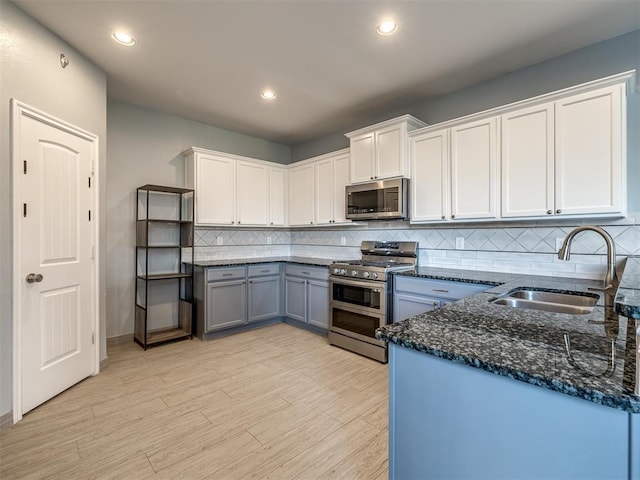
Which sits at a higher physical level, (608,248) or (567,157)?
(567,157)

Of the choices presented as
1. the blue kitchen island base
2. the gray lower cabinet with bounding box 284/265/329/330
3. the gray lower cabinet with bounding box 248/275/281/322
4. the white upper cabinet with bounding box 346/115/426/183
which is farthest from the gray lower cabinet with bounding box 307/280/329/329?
the blue kitchen island base

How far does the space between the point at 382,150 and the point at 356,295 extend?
1.66 metres

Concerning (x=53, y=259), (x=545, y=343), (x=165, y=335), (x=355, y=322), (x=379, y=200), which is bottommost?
(x=165, y=335)

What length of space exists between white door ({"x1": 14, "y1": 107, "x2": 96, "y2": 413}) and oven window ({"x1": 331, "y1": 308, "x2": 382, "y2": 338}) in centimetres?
237

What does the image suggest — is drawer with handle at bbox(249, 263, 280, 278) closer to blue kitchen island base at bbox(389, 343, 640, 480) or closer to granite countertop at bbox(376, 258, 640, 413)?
granite countertop at bbox(376, 258, 640, 413)

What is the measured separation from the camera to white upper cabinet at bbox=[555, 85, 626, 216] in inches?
86.1

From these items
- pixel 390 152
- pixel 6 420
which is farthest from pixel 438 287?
pixel 6 420

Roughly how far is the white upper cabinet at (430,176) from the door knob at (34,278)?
330cm

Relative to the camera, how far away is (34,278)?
222 centimetres

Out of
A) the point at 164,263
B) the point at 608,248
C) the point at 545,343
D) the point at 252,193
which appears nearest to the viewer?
the point at 545,343

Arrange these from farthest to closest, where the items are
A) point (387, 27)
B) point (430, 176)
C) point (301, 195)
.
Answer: point (301, 195)
point (430, 176)
point (387, 27)

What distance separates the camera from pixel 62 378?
2.45 metres

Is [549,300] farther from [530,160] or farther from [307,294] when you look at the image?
[307,294]

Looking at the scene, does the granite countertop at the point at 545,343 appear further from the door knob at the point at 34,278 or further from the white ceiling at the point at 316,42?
the door knob at the point at 34,278
